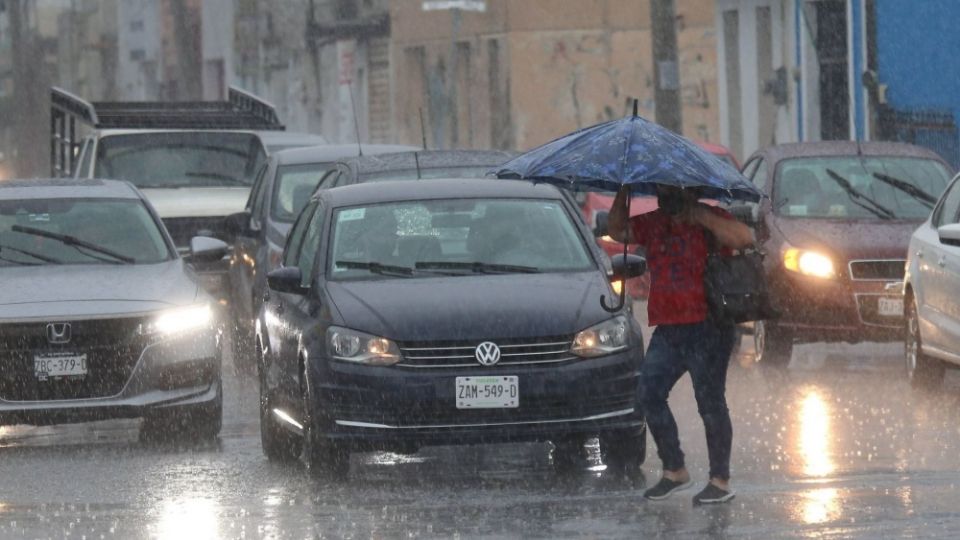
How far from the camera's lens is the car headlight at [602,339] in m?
11.7

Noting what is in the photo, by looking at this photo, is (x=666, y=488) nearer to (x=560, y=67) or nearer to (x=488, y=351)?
(x=488, y=351)

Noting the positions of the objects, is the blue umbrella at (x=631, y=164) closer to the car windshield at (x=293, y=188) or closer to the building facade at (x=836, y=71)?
the car windshield at (x=293, y=188)

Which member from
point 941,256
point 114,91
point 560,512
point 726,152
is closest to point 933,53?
point 726,152

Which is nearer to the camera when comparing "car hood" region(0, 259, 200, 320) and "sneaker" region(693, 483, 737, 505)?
"sneaker" region(693, 483, 737, 505)

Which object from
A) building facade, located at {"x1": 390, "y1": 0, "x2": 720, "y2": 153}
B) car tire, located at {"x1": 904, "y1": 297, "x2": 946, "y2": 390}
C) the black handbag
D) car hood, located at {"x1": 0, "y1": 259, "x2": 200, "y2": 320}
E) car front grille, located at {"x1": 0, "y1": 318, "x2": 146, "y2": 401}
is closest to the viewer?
the black handbag

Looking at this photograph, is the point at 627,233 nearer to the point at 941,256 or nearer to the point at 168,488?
the point at 168,488

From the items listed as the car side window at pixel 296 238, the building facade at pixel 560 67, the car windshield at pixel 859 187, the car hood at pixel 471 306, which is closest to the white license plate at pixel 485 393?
the car hood at pixel 471 306

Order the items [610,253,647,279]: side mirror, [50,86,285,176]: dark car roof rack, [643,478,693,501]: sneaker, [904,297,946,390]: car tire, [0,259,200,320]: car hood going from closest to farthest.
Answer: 1. [643,478,693,501]: sneaker
2. [610,253,647,279]: side mirror
3. [0,259,200,320]: car hood
4. [904,297,946,390]: car tire
5. [50,86,285,176]: dark car roof rack

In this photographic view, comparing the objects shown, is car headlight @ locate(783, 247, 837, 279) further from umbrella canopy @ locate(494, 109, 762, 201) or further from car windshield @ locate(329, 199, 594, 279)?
umbrella canopy @ locate(494, 109, 762, 201)

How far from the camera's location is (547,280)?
481 inches

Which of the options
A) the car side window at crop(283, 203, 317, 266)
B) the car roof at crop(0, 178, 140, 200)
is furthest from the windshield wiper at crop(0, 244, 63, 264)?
the car side window at crop(283, 203, 317, 266)

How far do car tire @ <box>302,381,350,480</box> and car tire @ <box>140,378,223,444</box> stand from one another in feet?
5.78

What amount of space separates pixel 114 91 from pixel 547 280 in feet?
198

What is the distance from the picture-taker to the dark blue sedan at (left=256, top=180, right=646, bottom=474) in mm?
11484
